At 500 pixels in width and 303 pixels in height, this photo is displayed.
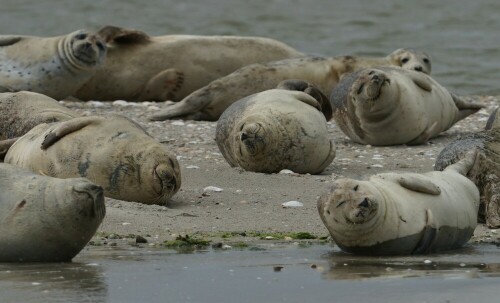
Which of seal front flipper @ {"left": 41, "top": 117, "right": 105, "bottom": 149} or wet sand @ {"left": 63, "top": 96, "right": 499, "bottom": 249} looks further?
seal front flipper @ {"left": 41, "top": 117, "right": 105, "bottom": 149}

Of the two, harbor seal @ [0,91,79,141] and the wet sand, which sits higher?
harbor seal @ [0,91,79,141]

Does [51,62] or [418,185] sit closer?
[418,185]

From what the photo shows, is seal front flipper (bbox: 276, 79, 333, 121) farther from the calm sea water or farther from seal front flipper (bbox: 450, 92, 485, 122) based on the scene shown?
the calm sea water

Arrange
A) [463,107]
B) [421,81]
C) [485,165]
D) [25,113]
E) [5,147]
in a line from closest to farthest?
[485,165]
[5,147]
[25,113]
[421,81]
[463,107]

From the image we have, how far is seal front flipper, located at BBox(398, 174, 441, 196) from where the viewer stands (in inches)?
232

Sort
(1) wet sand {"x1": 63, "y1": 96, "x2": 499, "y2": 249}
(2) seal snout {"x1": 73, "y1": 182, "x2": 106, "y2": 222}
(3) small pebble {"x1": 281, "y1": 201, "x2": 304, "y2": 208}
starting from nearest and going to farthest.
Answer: (2) seal snout {"x1": 73, "y1": 182, "x2": 106, "y2": 222}
(1) wet sand {"x1": 63, "y1": 96, "x2": 499, "y2": 249}
(3) small pebble {"x1": 281, "y1": 201, "x2": 304, "y2": 208}

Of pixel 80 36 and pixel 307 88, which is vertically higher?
pixel 80 36

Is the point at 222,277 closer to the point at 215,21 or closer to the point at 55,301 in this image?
the point at 55,301

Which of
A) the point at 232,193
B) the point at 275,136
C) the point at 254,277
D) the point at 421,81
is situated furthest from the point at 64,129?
the point at 421,81

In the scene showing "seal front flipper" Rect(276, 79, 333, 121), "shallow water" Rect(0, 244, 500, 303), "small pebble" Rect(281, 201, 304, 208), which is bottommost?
"shallow water" Rect(0, 244, 500, 303)

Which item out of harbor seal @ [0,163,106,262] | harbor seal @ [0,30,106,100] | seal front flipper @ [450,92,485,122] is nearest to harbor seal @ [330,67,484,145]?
seal front flipper @ [450,92,485,122]

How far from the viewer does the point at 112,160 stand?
6.98 meters

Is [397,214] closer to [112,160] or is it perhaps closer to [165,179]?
[165,179]

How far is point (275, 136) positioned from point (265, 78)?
131 inches
